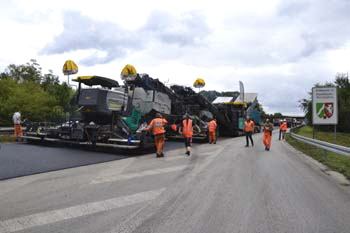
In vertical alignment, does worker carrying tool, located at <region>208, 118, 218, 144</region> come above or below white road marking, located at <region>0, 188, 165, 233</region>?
above

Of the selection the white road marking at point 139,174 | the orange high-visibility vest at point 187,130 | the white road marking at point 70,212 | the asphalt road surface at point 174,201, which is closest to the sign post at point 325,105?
the asphalt road surface at point 174,201

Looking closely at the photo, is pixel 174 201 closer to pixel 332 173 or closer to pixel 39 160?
pixel 332 173

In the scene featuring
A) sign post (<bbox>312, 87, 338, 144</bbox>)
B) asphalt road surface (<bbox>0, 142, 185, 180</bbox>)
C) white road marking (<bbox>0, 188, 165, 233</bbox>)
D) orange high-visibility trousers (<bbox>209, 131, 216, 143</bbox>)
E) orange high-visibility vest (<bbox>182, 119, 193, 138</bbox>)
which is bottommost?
white road marking (<bbox>0, 188, 165, 233</bbox>)

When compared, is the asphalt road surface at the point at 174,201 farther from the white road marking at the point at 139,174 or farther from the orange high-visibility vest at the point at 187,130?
the orange high-visibility vest at the point at 187,130

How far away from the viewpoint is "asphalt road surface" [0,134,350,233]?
4008mm

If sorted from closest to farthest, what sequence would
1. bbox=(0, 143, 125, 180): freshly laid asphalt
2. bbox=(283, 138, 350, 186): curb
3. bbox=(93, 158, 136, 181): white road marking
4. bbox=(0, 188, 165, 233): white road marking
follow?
bbox=(0, 188, 165, 233): white road marking → bbox=(283, 138, 350, 186): curb → bbox=(93, 158, 136, 181): white road marking → bbox=(0, 143, 125, 180): freshly laid asphalt

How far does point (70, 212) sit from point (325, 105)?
32.8 ft

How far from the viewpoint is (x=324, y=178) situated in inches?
286

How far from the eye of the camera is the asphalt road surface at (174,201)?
13.1 ft

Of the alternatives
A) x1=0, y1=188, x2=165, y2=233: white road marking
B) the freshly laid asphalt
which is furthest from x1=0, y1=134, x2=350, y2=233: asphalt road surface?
the freshly laid asphalt

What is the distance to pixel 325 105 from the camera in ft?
37.9

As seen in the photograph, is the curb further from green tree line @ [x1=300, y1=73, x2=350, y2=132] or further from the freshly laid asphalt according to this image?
green tree line @ [x1=300, y1=73, x2=350, y2=132]

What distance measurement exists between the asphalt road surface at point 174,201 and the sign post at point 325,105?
158 inches

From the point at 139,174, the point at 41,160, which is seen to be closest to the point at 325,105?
the point at 139,174
